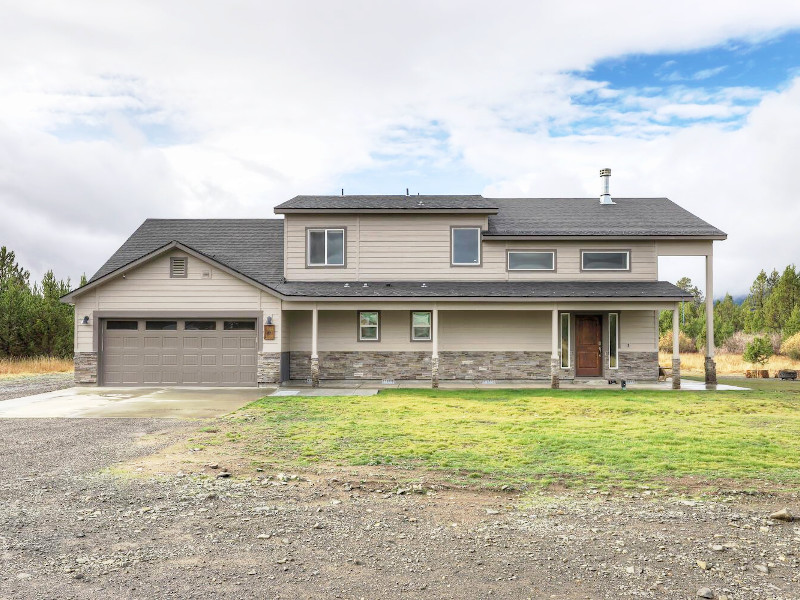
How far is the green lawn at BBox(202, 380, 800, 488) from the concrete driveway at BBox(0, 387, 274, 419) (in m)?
1.18

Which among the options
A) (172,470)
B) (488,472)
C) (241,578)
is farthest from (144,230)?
(241,578)

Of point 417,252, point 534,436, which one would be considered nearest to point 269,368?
point 417,252

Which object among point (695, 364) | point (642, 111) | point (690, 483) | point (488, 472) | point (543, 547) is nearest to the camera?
point (543, 547)

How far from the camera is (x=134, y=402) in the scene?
1539cm

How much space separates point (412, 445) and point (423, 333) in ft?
36.9

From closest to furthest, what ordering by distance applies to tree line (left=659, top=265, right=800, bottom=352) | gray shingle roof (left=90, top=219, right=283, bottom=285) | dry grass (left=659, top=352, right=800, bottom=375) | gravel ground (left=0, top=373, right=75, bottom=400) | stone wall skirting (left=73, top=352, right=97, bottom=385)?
gravel ground (left=0, top=373, right=75, bottom=400) < stone wall skirting (left=73, top=352, right=97, bottom=385) < gray shingle roof (left=90, top=219, right=283, bottom=285) < dry grass (left=659, top=352, right=800, bottom=375) < tree line (left=659, top=265, right=800, bottom=352)

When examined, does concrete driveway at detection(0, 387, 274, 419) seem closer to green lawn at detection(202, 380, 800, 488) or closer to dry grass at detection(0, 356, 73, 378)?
green lawn at detection(202, 380, 800, 488)

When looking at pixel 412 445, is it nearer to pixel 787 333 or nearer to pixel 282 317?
pixel 282 317

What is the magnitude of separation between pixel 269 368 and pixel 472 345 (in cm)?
665

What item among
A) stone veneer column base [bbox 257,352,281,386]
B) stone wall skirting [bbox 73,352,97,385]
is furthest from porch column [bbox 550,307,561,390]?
stone wall skirting [bbox 73,352,97,385]

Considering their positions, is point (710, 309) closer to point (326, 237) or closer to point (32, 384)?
point (326, 237)

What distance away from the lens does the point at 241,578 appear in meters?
4.57

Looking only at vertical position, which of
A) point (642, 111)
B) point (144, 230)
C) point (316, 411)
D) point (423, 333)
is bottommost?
point (316, 411)

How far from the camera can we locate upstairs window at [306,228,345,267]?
21109 mm
